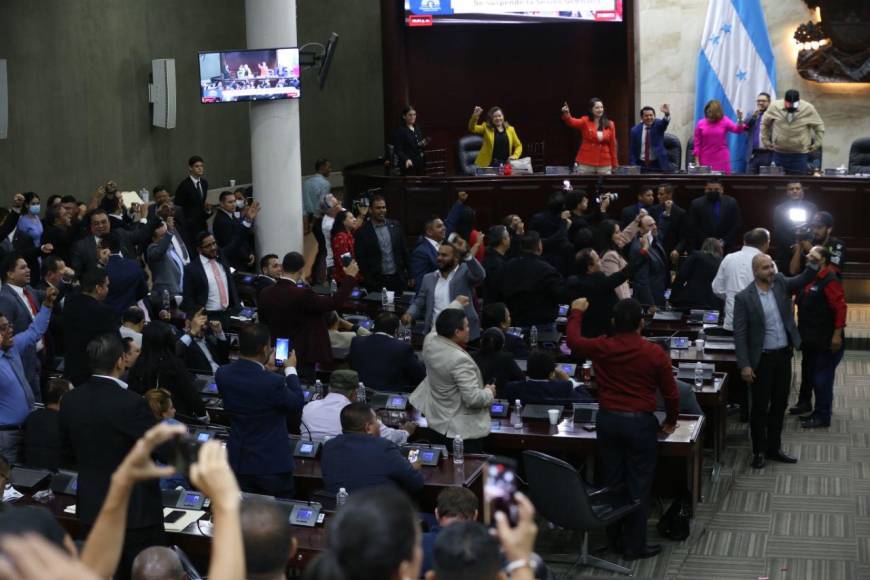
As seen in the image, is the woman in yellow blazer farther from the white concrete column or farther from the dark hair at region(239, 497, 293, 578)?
the dark hair at region(239, 497, 293, 578)

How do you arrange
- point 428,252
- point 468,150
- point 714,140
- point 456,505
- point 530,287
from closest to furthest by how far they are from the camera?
1. point 456,505
2. point 530,287
3. point 428,252
4. point 714,140
5. point 468,150

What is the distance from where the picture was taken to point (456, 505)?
16.2 ft

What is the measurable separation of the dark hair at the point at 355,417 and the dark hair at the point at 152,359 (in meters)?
1.78

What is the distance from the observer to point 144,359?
290 inches

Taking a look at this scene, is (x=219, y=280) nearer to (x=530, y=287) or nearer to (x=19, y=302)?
(x=19, y=302)

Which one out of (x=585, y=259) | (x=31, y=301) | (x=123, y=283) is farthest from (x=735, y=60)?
(x=31, y=301)

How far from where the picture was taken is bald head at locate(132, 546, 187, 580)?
13.4 feet

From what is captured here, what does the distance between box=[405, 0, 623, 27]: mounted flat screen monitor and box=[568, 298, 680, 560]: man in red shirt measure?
401 inches

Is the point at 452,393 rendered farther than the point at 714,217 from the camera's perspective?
No

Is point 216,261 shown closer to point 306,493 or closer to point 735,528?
point 306,493

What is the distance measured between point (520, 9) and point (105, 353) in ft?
40.0

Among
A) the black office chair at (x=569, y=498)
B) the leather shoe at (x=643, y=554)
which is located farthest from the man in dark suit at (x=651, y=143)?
the black office chair at (x=569, y=498)

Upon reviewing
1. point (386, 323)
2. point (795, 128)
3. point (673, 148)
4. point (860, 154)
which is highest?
point (795, 128)

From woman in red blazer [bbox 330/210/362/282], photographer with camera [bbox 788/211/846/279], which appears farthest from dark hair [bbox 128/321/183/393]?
photographer with camera [bbox 788/211/846/279]
